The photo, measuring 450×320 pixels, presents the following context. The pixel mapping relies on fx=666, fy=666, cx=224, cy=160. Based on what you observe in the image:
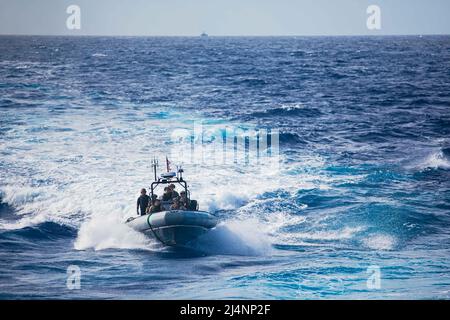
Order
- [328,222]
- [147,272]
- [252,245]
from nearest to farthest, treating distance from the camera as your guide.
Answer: [147,272] → [252,245] → [328,222]

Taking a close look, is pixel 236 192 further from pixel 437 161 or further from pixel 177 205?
pixel 437 161

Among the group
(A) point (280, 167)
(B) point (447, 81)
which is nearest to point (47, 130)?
(A) point (280, 167)

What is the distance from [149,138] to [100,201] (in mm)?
5502

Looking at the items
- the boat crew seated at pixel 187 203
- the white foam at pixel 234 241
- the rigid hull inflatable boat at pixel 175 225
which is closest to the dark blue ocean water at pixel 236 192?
the white foam at pixel 234 241

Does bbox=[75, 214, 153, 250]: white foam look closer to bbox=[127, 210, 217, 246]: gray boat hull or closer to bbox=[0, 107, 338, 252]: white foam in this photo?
bbox=[0, 107, 338, 252]: white foam

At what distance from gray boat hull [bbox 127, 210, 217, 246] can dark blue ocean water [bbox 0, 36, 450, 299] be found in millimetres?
250

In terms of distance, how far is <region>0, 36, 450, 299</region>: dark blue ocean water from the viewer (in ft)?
38.5

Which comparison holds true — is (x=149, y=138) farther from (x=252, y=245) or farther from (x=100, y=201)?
(x=252, y=245)

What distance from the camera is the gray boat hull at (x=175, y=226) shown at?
552 inches

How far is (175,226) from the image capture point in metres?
14.0

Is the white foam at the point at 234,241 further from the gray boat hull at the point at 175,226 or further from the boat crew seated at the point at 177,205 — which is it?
the boat crew seated at the point at 177,205

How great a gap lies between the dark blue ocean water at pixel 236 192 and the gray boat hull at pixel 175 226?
250mm

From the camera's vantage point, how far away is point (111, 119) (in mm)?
25422

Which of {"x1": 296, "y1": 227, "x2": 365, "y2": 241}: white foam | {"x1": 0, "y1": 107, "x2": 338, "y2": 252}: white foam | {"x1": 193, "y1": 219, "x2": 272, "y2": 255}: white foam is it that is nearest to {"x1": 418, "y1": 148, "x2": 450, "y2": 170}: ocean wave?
{"x1": 0, "y1": 107, "x2": 338, "y2": 252}: white foam
